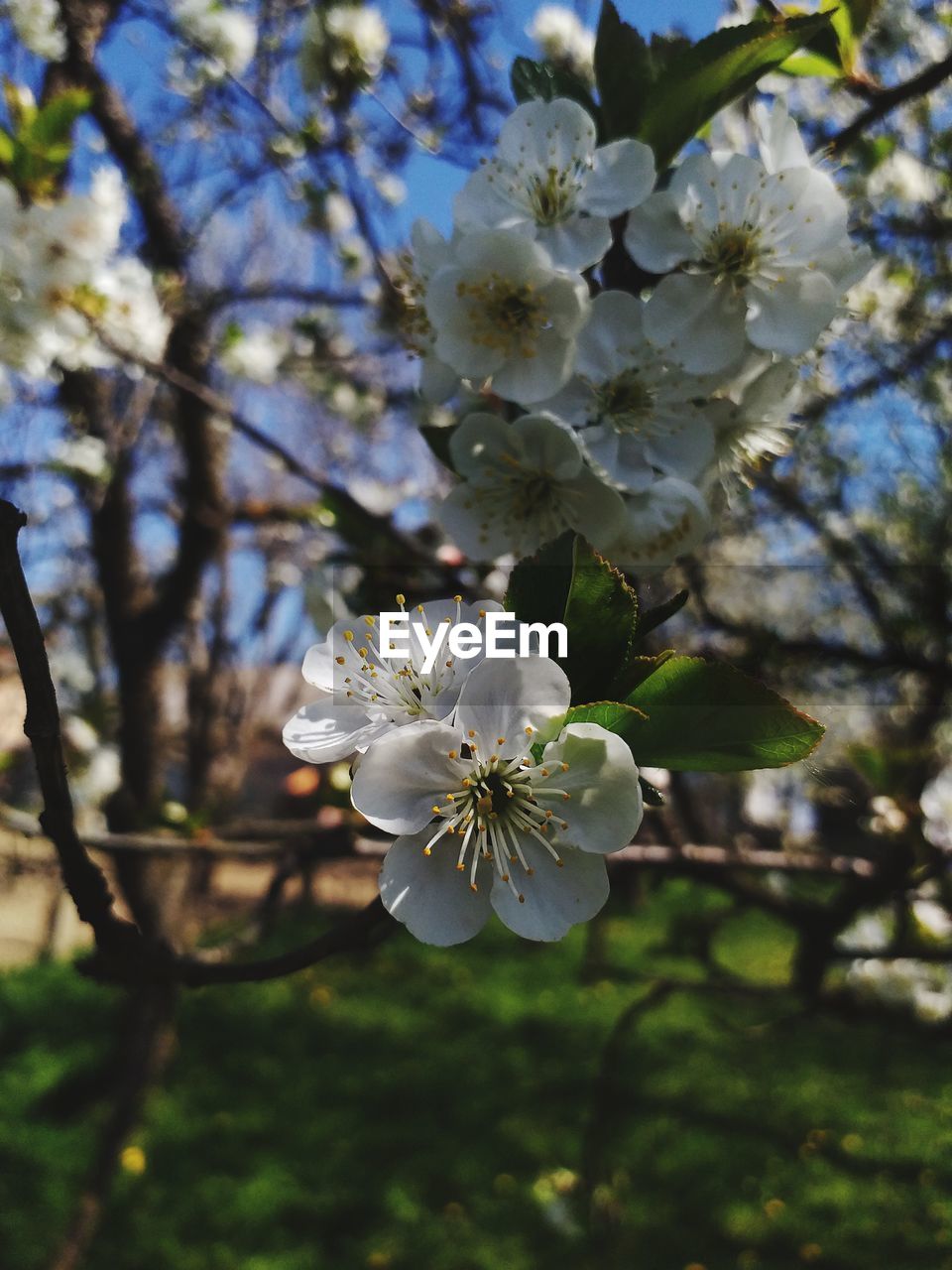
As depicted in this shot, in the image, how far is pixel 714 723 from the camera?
21.8 inches

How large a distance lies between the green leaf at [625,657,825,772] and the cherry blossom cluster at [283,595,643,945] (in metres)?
0.04

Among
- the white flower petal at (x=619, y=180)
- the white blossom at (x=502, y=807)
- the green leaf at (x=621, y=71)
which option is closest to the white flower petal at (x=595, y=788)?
the white blossom at (x=502, y=807)

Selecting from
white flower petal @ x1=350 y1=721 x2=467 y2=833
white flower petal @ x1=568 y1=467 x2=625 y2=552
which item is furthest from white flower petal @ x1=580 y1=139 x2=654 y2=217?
white flower petal @ x1=350 y1=721 x2=467 y2=833

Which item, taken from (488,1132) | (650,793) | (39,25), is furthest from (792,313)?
(488,1132)

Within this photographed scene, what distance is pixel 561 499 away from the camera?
78cm

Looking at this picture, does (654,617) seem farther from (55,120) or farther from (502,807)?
(55,120)

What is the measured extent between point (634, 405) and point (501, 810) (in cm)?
34

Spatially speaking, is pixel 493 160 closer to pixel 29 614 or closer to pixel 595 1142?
pixel 29 614

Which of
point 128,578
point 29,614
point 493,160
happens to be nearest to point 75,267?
point 493,160

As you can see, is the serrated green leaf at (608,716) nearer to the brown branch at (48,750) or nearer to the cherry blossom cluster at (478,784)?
the cherry blossom cluster at (478,784)

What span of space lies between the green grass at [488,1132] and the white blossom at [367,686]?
5.34 ft

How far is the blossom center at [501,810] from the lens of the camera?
583 millimetres

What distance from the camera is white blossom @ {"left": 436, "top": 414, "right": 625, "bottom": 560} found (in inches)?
29.4

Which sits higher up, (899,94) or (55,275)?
(55,275)
